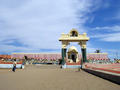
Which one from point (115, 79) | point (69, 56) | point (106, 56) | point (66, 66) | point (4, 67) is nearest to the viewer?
point (115, 79)

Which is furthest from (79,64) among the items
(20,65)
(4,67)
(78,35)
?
(4,67)

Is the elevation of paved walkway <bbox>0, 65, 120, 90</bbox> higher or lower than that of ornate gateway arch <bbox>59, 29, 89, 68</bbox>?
lower

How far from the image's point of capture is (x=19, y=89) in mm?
5320

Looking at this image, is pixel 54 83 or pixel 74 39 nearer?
pixel 54 83

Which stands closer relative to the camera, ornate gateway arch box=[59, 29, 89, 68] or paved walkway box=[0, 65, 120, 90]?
paved walkway box=[0, 65, 120, 90]

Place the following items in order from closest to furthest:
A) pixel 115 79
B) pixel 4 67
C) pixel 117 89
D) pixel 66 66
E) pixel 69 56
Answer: pixel 117 89
pixel 115 79
pixel 4 67
pixel 66 66
pixel 69 56

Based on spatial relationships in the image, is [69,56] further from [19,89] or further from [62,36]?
[19,89]

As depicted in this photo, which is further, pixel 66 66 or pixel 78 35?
pixel 78 35

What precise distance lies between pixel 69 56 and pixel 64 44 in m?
12.6

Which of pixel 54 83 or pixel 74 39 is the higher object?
pixel 74 39

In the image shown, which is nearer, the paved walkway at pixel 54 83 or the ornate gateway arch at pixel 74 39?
the paved walkway at pixel 54 83

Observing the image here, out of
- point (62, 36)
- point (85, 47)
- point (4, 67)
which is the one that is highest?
point (62, 36)

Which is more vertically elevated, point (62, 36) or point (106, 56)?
point (62, 36)

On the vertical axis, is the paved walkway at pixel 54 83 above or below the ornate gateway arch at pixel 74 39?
below
